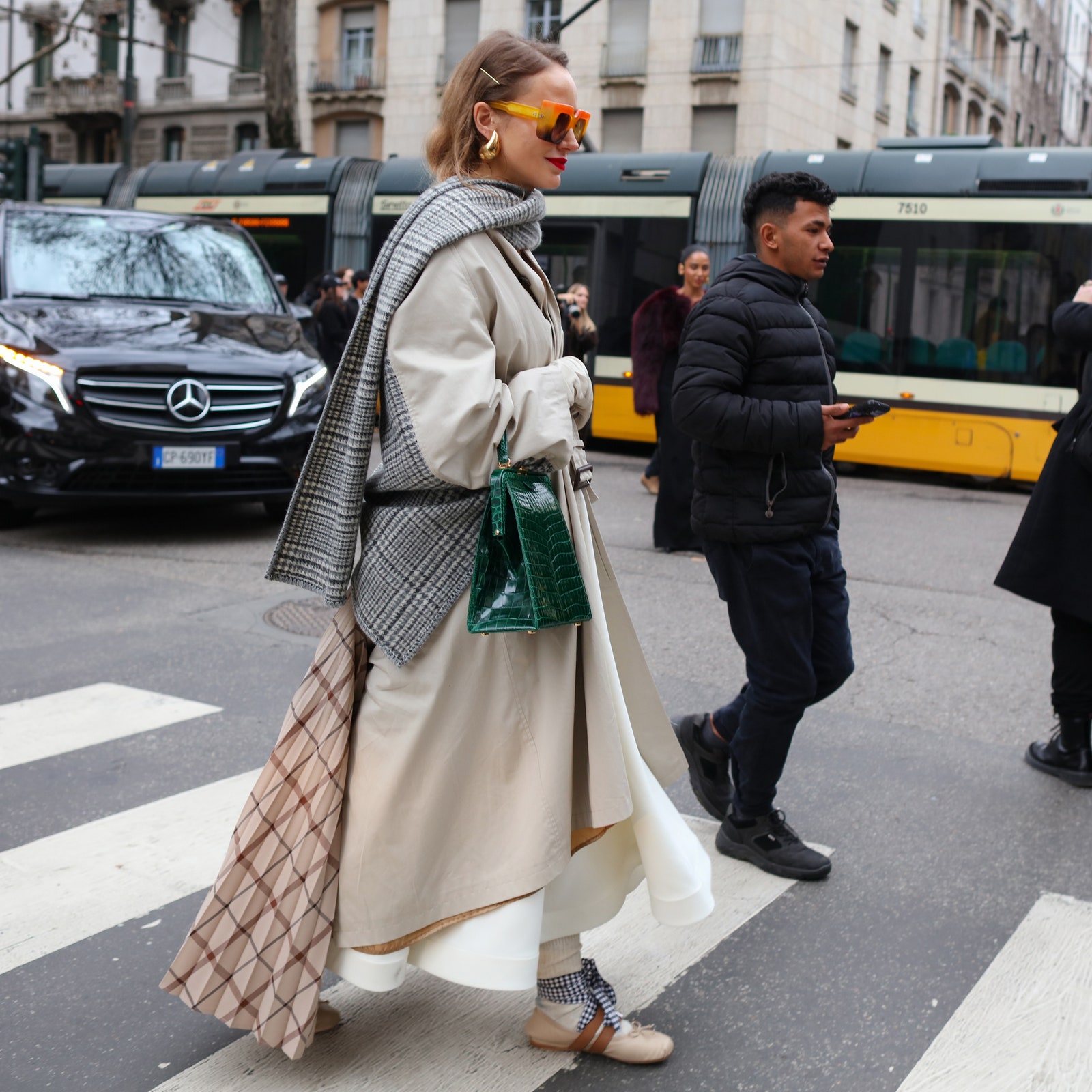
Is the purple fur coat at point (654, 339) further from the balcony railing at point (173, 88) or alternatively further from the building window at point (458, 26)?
the balcony railing at point (173, 88)

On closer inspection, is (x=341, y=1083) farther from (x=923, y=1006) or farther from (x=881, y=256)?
(x=881, y=256)

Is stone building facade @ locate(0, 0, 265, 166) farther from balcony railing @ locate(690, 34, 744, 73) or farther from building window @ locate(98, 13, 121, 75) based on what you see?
balcony railing @ locate(690, 34, 744, 73)

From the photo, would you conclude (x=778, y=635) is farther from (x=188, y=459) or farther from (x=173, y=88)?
(x=173, y=88)

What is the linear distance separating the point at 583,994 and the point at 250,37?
43.2m

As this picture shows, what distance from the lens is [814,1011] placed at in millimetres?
2895

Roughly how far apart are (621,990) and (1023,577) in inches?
90.7

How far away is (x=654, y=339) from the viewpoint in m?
8.78

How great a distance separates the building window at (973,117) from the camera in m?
45.3

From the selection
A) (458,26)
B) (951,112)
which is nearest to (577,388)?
(458,26)

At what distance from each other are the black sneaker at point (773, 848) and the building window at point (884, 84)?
37.8m

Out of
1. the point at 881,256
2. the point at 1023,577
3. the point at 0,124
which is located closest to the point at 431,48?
the point at 0,124

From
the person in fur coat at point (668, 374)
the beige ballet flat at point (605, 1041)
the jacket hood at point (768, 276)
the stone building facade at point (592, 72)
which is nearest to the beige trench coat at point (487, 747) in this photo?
the beige ballet flat at point (605, 1041)

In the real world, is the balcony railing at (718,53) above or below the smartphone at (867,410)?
above

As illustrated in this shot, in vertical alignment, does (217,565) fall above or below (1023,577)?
below
